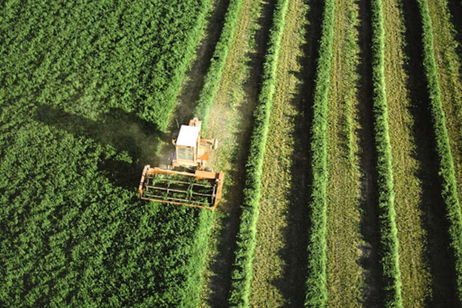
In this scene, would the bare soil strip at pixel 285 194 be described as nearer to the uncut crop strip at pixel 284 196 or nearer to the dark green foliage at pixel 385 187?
the uncut crop strip at pixel 284 196

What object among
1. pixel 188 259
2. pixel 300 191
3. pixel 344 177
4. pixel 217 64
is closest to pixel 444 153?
pixel 344 177

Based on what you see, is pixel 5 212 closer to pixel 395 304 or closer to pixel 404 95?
pixel 395 304

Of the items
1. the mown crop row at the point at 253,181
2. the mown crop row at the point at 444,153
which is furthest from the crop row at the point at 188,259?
the mown crop row at the point at 444,153

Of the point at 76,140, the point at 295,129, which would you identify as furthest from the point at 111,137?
the point at 295,129

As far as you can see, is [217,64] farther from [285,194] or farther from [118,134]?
[285,194]

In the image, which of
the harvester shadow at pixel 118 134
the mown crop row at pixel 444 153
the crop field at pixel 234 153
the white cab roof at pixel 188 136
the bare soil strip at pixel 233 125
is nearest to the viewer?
the crop field at pixel 234 153

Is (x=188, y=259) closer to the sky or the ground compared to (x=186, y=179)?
closer to the ground

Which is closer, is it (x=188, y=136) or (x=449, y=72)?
(x=188, y=136)
